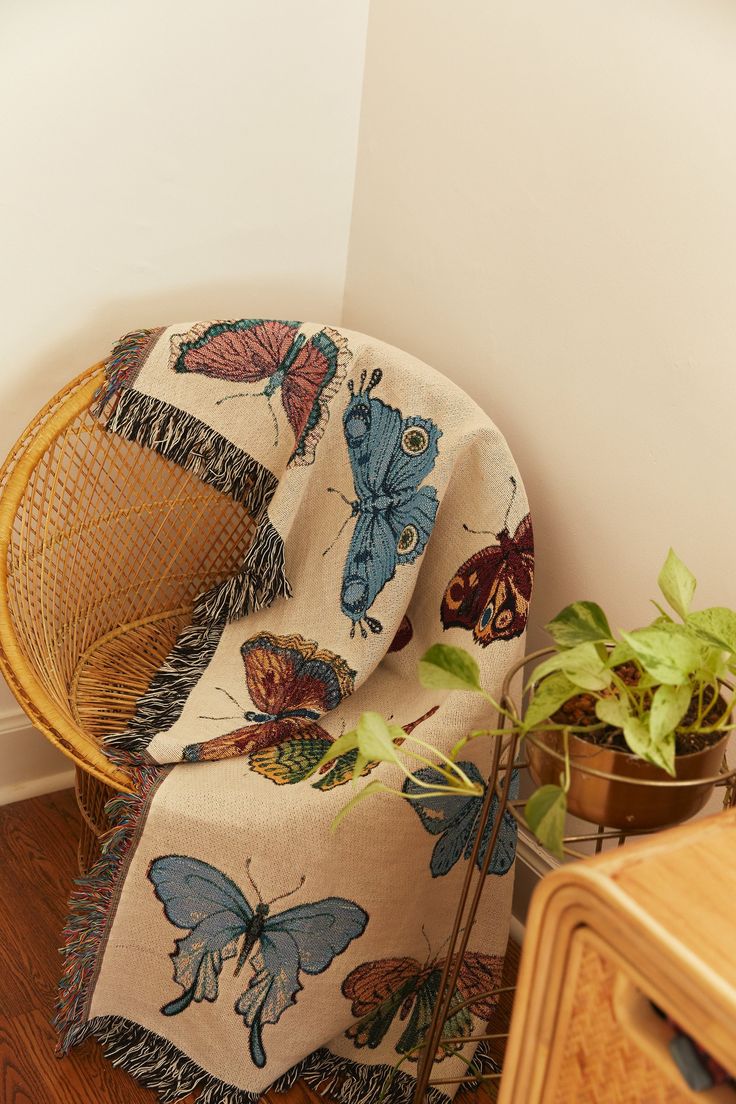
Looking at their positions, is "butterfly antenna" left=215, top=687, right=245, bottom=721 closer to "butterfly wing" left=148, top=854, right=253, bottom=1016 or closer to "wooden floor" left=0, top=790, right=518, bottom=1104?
"butterfly wing" left=148, top=854, right=253, bottom=1016

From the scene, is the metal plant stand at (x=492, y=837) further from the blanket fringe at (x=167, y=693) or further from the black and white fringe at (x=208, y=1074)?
the blanket fringe at (x=167, y=693)

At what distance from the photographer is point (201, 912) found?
1.27m

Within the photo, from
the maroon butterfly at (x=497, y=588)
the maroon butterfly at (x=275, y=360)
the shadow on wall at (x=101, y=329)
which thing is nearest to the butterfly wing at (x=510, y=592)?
the maroon butterfly at (x=497, y=588)

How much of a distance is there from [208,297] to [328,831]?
92 centimetres

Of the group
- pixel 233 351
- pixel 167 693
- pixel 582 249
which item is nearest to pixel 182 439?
pixel 233 351

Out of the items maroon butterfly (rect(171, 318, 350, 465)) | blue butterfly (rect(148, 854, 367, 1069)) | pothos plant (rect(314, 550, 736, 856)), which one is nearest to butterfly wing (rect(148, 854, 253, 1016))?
blue butterfly (rect(148, 854, 367, 1069))

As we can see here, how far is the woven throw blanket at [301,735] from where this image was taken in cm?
126

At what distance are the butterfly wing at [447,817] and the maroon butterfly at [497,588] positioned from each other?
6.9 inches

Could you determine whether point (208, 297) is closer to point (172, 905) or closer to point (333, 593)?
point (333, 593)

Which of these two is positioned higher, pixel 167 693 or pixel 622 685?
pixel 622 685

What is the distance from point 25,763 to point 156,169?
992 millimetres

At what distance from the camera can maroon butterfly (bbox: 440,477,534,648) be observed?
1.32 m

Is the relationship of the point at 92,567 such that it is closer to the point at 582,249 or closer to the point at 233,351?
the point at 233,351

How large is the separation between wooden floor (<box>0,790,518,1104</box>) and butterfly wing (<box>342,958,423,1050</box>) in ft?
0.35
